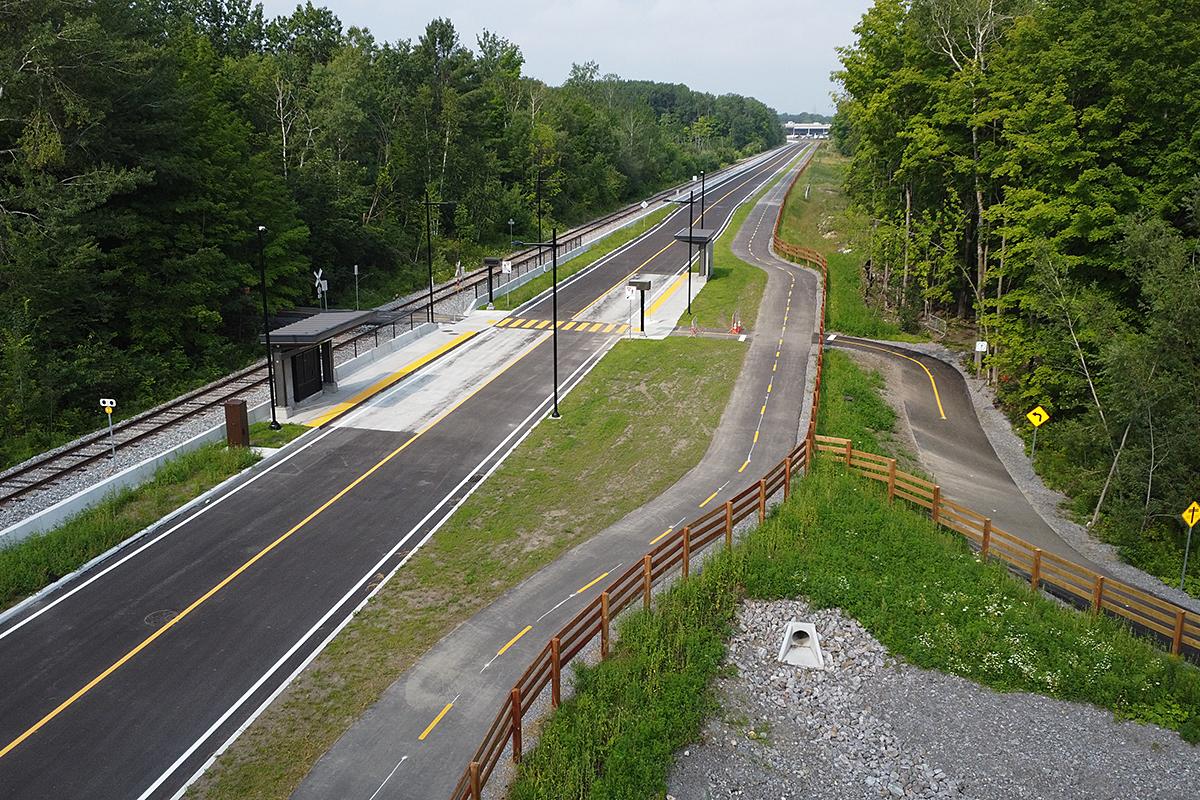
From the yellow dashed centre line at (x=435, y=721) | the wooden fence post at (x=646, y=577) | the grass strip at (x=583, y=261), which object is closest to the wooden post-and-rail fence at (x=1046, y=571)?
the wooden fence post at (x=646, y=577)

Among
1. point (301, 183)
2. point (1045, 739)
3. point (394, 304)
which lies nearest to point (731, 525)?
point (1045, 739)

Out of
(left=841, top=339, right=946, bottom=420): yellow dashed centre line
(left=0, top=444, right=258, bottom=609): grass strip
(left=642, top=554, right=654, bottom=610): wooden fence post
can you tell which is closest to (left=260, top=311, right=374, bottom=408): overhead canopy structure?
(left=0, top=444, right=258, bottom=609): grass strip

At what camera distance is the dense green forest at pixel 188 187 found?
33.8 meters

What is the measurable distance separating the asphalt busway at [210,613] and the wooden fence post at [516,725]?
5134 millimetres

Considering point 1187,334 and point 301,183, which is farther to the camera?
point 301,183

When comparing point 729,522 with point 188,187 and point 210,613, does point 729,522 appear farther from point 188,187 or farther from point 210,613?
point 188,187

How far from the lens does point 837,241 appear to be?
263 feet

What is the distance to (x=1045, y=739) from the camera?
Result: 1488 cm

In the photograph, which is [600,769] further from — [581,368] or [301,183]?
[301,183]

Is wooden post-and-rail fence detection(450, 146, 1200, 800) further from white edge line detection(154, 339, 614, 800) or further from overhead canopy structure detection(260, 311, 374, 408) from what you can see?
overhead canopy structure detection(260, 311, 374, 408)

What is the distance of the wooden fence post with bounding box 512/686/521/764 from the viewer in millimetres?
13223

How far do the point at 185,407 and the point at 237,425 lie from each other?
5728 mm

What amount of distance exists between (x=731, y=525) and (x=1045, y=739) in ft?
26.8

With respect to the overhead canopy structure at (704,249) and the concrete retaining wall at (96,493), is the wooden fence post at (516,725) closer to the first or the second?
the concrete retaining wall at (96,493)
